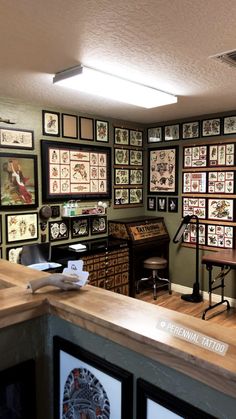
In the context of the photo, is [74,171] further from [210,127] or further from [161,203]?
[210,127]

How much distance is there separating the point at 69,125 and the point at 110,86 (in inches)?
52.5

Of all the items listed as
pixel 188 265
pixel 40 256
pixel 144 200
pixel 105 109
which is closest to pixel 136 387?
pixel 40 256

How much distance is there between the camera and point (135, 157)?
16.8ft

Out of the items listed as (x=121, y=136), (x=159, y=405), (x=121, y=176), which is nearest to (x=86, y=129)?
(x=121, y=136)

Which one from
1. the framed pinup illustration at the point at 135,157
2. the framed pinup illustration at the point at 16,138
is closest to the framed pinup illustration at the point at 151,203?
the framed pinup illustration at the point at 135,157

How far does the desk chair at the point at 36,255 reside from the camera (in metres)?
3.51

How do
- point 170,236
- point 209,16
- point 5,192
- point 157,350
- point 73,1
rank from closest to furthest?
1. point 157,350
2. point 73,1
3. point 209,16
4. point 5,192
5. point 170,236

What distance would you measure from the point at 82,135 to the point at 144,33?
8.03ft

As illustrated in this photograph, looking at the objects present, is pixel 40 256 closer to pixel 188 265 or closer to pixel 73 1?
pixel 188 265

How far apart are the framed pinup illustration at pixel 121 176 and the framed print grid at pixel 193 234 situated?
44.1 inches

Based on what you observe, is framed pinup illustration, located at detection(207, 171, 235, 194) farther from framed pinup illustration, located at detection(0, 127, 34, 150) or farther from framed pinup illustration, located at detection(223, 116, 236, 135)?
framed pinup illustration, located at detection(0, 127, 34, 150)

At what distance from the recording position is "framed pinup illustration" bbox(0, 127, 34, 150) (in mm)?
3447

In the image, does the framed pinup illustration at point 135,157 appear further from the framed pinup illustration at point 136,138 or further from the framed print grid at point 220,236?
the framed print grid at point 220,236

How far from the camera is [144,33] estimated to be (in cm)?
191
